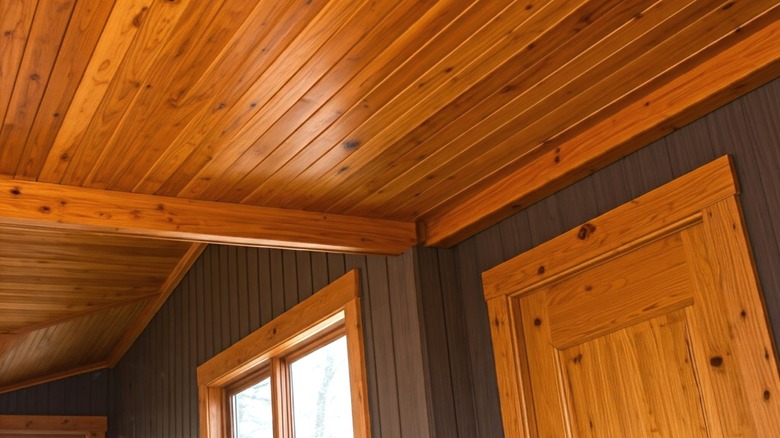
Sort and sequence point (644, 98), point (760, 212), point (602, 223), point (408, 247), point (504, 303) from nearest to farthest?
point (760, 212) < point (644, 98) < point (602, 223) < point (504, 303) < point (408, 247)

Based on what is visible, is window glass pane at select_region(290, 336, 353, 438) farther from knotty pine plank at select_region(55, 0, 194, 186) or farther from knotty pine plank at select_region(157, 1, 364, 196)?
knotty pine plank at select_region(55, 0, 194, 186)

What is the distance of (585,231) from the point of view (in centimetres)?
319

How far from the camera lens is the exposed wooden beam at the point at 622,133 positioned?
2.62 meters

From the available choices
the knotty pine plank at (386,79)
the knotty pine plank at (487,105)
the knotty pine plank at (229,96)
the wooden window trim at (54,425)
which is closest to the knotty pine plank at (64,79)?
the knotty pine plank at (229,96)

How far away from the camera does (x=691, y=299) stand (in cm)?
281

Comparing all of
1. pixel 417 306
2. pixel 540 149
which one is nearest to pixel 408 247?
pixel 417 306

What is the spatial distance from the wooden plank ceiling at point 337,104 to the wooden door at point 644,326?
0.89ft

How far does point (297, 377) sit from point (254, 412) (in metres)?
0.66

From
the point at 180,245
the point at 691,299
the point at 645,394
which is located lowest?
the point at 645,394

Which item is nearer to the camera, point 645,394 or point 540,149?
point 645,394

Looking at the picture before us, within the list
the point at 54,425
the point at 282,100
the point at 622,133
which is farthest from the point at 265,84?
the point at 54,425

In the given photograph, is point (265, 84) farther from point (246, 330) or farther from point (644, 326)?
point (246, 330)

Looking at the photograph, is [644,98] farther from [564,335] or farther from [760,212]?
[564,335]

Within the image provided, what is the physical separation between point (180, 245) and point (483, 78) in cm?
369
